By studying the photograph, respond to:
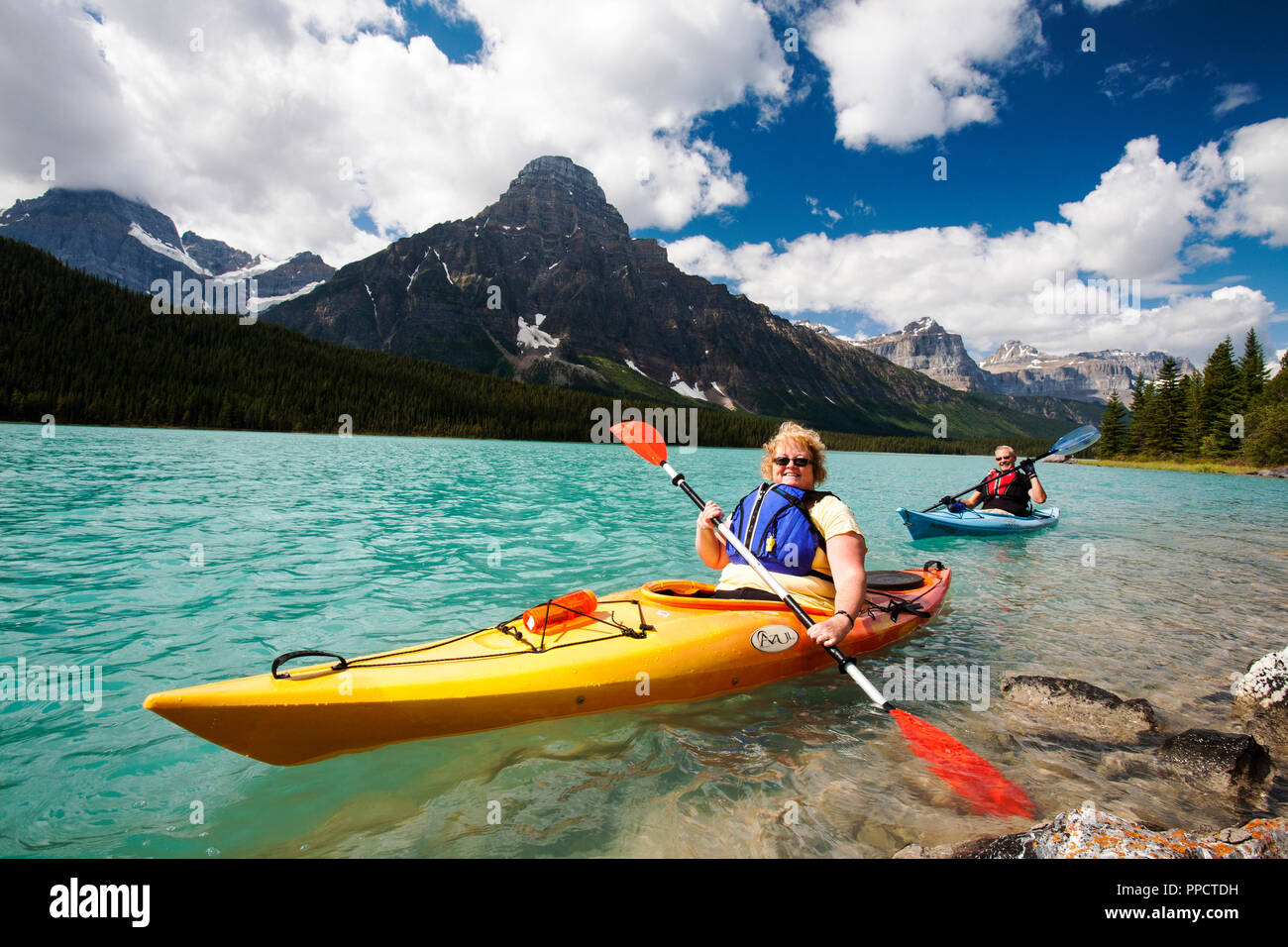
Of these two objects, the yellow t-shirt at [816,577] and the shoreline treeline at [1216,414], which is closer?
the yellow t-shirt at [816,577]

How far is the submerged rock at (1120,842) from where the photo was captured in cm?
277

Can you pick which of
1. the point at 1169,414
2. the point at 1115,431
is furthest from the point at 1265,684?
the point at 1115,431

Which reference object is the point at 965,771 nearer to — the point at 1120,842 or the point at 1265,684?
the point at 1120,842

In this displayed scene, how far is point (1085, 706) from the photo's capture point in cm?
569

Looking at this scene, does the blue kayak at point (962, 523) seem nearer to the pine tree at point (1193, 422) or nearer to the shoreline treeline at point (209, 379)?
the pine tree at point (1193, 422)

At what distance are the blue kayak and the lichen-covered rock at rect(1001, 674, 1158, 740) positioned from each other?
9819 millimetres

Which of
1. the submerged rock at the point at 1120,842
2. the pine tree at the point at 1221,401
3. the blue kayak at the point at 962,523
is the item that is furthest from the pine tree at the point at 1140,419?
the submerged rock at the point at 1120,842

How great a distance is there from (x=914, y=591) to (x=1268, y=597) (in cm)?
833

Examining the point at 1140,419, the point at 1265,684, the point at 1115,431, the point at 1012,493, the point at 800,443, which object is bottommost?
the point at 1265,684

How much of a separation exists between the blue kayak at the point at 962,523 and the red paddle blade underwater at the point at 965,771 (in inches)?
450

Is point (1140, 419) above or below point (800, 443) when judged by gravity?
above

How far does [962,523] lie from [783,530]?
458 inches

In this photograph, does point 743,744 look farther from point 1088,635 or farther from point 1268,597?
point 1268,597
